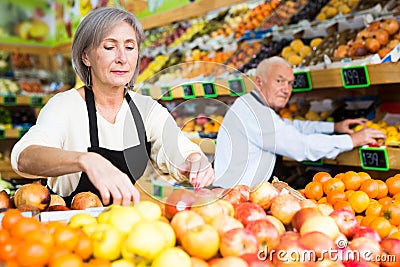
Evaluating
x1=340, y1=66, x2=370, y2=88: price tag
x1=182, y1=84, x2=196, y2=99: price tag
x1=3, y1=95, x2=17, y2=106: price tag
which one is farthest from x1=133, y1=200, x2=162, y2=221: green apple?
x1=3, y1=95, x2=17, y2=106: price tag

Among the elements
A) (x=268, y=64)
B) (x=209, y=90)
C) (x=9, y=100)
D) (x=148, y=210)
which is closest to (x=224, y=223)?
(x=148, y=210)

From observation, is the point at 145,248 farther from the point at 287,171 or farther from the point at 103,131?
the point at 287,171

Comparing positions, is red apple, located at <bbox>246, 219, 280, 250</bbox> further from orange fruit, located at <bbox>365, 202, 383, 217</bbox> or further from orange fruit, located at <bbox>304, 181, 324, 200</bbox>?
orange fruit, located at <bbox>304, 181, 324, 200</bbox>

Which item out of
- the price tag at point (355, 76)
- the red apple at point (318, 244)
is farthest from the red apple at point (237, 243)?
the price tag at point (355, 76)

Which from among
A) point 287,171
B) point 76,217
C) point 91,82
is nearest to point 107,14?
point 91,82

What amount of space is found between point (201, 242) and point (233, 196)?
36 centimetres

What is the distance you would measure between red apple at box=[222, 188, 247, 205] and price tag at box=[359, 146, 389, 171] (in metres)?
1.57

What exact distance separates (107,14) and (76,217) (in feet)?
3.24

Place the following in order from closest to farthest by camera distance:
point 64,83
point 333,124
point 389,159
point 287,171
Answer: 1. point 389,159
2. point 333,124
3. point 287,171
4. point 64,83

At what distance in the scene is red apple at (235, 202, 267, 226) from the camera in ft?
4.26

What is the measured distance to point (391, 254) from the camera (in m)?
1.27

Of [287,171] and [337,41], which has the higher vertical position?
[337,41]

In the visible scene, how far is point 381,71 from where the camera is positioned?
286 centimetres

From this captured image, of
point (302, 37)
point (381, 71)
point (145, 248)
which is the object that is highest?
point (302, 37)
